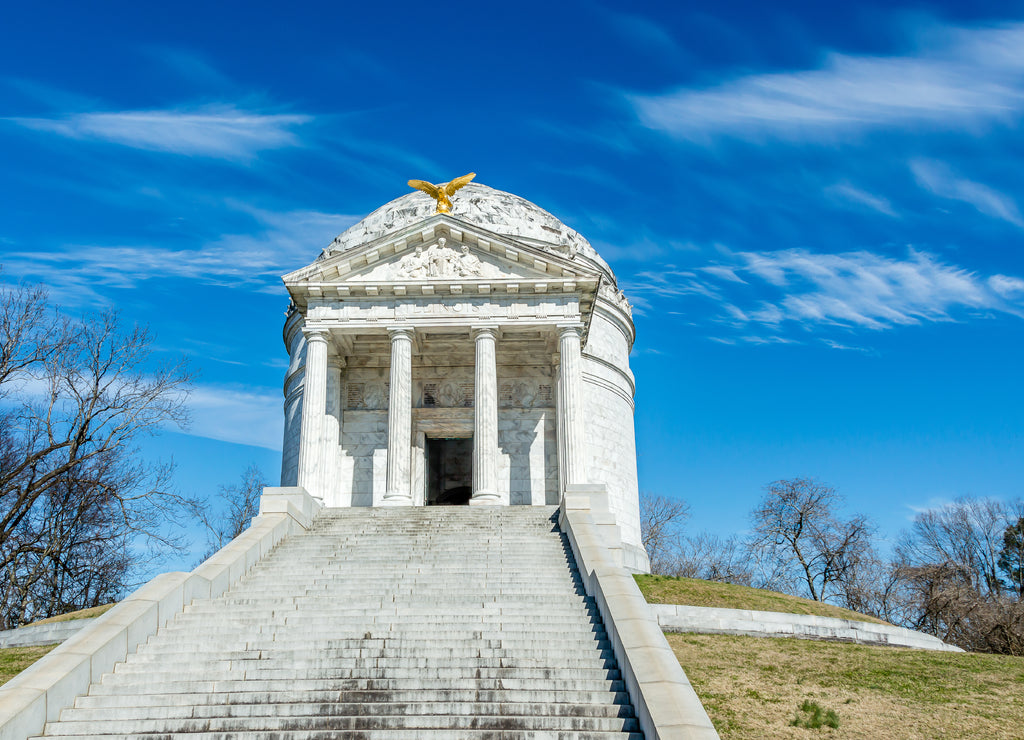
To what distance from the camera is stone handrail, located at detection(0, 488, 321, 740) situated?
39.6ft

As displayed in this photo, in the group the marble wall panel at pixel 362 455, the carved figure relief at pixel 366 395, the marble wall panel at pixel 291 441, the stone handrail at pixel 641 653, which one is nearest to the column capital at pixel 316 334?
the carved figure relief at pixel 366 395

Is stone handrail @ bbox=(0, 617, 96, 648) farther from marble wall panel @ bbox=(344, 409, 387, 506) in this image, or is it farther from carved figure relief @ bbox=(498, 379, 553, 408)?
carved figure relief @ bbox=(498, 379, 553, 408)

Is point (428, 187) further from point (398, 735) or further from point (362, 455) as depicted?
point (398, 735)

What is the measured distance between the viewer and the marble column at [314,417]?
2855cm

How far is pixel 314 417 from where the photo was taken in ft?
94.8

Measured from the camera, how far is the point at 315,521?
24.9 metres

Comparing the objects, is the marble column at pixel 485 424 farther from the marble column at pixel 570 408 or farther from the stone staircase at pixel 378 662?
the stone staircase at pixel 378 662

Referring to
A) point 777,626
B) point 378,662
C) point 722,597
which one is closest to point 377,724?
point 378,662

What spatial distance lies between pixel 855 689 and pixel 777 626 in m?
7.13

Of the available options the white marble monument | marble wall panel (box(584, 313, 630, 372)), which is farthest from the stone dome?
marble wall panel (box(584, 313, 630, 372))

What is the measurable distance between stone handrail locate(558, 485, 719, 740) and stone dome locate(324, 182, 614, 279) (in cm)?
2235

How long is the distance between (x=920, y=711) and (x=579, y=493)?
10489 millimetres

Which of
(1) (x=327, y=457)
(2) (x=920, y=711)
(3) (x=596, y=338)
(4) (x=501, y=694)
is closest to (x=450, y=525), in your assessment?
(1) (x=327, y=457)

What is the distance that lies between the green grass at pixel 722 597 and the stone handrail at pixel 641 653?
507 cm
